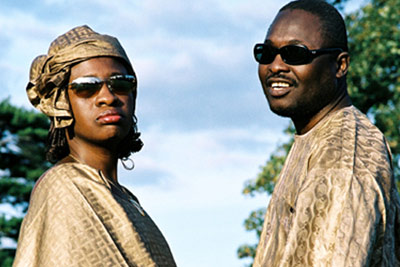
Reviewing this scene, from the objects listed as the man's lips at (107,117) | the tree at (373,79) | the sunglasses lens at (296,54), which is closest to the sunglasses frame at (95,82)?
the man's lips at (107,117)

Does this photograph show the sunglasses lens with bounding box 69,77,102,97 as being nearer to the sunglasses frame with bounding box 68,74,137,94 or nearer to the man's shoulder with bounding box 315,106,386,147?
the sunglasses frame with bounding box 68,74,137,94

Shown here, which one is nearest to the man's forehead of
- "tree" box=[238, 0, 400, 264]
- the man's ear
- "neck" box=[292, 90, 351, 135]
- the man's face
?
the man's face

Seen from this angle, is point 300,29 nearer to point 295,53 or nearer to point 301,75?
point 295,53

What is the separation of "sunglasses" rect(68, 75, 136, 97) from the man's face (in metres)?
1.20

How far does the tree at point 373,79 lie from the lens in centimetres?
1559

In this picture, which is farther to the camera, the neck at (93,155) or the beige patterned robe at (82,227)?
the neck at (93,155)

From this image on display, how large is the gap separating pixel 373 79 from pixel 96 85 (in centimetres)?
1144

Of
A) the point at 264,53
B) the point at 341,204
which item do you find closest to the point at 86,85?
the point at 264,53

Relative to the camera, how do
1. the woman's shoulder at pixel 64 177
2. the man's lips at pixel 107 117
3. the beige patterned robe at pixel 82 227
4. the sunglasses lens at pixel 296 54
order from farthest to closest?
1. the man's lips at pixel 107 117
2. the woman's shoulder at pixel 64 177
3. the beige patterned robe at pixel 82 227
4. the sunglasses lens at pixel 296 54

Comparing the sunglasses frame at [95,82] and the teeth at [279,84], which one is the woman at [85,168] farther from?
the teeth at [279,84]

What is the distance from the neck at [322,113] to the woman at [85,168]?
1.27 m

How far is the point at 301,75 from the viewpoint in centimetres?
432

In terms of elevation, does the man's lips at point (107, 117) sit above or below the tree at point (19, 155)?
below

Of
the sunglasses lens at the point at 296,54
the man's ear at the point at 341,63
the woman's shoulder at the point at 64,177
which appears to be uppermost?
the sunglasses lens at the point at 296,54
